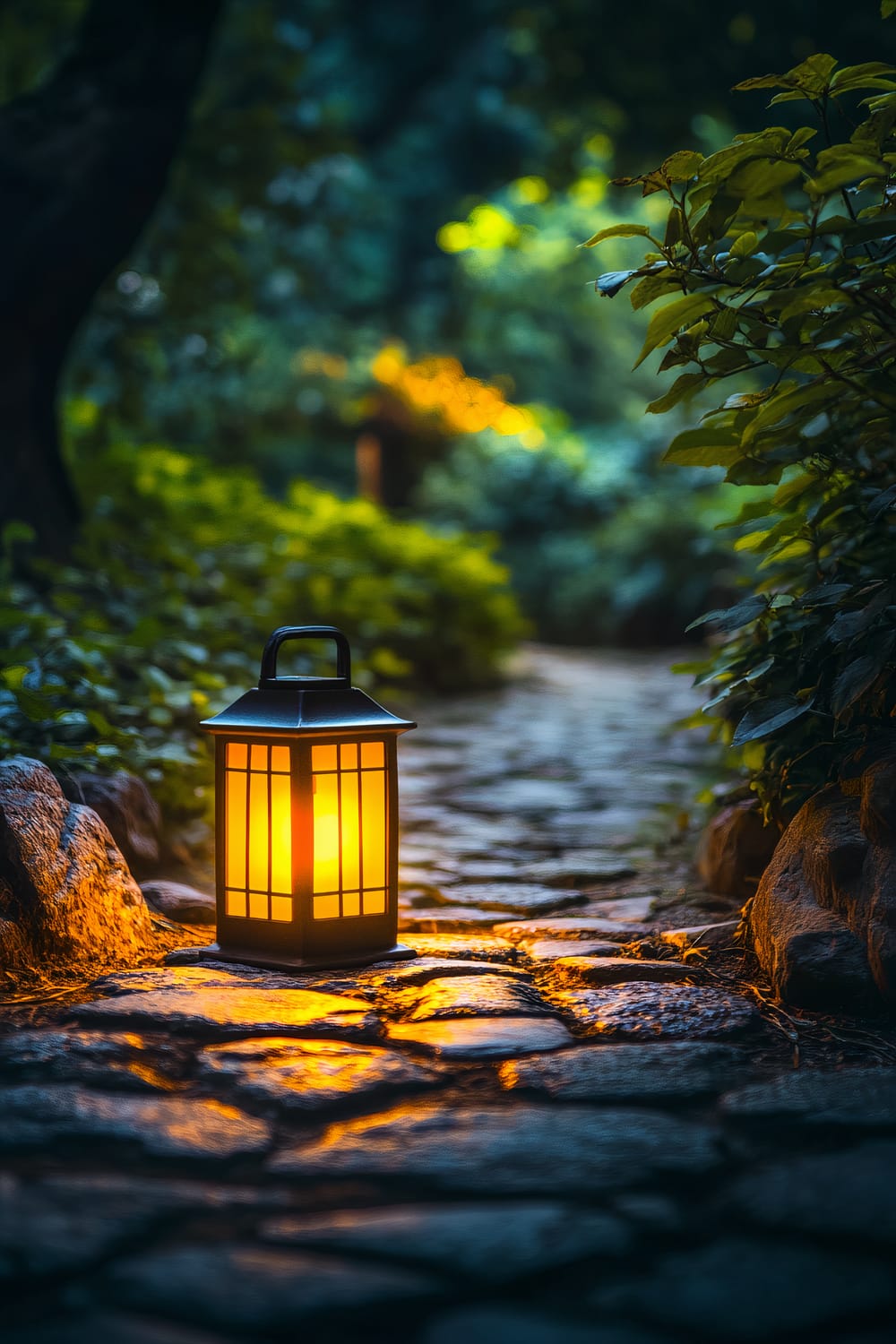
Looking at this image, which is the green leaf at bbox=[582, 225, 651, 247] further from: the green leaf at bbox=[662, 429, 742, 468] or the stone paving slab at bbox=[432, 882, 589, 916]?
the stone paving slab at bbox=[432, 882, 589, 916]

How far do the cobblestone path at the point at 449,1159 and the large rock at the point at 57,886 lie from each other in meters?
0.22

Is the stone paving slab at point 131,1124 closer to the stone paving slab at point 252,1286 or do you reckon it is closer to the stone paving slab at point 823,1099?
the stone paving slab at point 252,1286

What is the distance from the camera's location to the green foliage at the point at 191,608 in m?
4.00

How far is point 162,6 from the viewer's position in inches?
242

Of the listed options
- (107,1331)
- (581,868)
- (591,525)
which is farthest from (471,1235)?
(591,525)

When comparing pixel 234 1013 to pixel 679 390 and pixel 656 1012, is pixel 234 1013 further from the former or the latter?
pixel 679 390

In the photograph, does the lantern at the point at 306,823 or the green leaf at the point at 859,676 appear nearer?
the green leaf at the point at 859,676

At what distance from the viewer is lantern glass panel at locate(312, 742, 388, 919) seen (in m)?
2.79

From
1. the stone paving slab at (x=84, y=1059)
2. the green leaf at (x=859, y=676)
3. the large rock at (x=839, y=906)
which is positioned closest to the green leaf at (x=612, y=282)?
the green leaf at (x=859, y=676)

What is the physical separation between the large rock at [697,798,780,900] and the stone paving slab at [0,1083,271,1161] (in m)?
1.82

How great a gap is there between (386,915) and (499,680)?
694cm

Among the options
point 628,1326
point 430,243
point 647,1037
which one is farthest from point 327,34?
point 628,1326

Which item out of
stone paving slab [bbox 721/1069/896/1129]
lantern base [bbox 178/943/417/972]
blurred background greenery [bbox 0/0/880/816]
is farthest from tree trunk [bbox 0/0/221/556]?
stone paving slab [bbox 721/1069/896/1129]

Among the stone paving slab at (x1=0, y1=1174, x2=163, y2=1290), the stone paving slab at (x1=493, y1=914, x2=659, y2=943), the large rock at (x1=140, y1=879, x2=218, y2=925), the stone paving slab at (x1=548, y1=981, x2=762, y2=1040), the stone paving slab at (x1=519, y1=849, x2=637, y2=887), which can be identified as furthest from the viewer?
the stone paving slab at (x1=519, y1=849, x2=637, y2=887)
